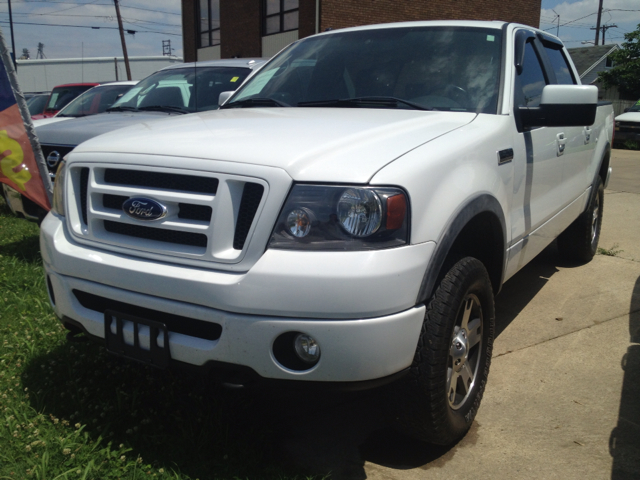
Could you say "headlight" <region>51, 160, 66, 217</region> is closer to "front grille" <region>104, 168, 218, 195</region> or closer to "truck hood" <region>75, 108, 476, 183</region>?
"truck hood" <region>75, 108, 476, 183</region>

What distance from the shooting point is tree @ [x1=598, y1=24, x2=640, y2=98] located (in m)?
29.2

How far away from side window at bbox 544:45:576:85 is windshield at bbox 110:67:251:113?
3.04 metres

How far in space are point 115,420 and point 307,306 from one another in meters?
1.25

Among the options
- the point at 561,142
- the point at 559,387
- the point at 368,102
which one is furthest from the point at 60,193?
the point at 561,142

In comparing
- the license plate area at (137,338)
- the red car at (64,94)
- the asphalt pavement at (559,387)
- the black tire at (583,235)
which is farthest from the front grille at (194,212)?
the red car at (64,94)

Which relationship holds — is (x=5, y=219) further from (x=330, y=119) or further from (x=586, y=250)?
(x=586, y=250)

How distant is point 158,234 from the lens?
230cm

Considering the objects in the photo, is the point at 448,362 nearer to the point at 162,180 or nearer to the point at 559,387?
the point at 559,387

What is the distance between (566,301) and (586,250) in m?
1.01

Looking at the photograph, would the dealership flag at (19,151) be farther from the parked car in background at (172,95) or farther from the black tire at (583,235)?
the black tire at (583,235)

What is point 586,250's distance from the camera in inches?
209

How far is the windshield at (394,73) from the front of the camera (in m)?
3.18

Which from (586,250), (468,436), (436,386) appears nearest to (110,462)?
(436,386)

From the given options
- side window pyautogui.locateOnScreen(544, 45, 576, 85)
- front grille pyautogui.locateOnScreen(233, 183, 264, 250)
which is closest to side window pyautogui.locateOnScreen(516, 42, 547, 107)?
side window pyautogui.locateOnScreen(544, 45, 576, 85)
